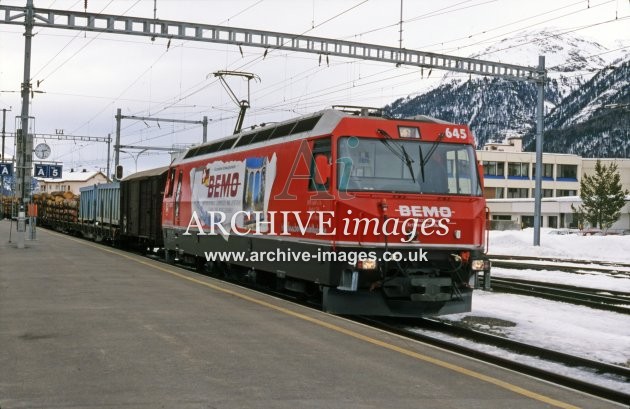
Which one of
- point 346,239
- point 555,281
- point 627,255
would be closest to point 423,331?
point 346,239

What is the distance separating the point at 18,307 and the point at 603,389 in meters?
8.13

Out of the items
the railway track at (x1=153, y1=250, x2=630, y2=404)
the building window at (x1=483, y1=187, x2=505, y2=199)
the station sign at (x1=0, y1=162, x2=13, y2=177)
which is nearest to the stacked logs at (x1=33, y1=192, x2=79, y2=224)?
the station sign at (x1=0, y1=162, x2=13, y2=177)

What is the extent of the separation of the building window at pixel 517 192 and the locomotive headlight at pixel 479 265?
291 feet

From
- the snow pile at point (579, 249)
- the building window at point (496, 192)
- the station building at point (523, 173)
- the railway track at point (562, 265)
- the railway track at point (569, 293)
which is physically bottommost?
the railway track at point (569, 293)

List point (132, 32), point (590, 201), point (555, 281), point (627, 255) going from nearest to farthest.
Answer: point (555, 281), point (132, 32), point (627, 255), point (590, 201)

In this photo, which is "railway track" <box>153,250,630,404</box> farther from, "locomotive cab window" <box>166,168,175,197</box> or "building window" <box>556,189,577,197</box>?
"building window" <box>556,189,577,197</box>

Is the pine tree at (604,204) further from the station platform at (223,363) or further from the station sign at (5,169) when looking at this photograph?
the station platform at (223,363)

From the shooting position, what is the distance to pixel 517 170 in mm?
97188

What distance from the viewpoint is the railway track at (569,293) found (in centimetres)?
1397

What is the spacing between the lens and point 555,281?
1969 cm

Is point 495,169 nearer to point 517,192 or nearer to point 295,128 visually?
point 517,192

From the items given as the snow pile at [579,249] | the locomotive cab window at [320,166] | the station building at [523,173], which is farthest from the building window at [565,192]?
the locomotive cab window at [320,166]

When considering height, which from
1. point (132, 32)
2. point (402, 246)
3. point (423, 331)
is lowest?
point (423, 331)

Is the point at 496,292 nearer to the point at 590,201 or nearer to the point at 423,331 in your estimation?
the point at 423,331
